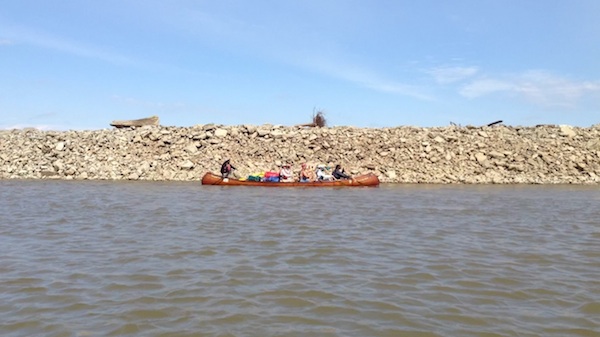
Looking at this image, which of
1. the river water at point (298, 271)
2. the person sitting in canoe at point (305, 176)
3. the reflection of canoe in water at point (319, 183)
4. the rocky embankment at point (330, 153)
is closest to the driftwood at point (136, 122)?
the rocky embankment at point (330, 153)

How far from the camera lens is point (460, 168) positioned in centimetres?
2584

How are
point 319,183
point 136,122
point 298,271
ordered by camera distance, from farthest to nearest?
point 136,122 → point 319,183 → point 298,271

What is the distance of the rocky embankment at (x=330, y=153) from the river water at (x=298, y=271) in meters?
11.5

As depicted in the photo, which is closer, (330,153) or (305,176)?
(305,176)

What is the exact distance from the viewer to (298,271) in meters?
7.09

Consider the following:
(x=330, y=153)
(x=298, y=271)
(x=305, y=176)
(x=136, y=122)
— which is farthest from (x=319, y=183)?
(x=136, y=122)

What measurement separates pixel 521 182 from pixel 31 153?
2742 cm

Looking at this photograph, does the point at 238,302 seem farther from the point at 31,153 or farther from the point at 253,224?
the point at 31,153

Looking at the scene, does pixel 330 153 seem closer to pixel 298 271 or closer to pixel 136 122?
pixel 136 122

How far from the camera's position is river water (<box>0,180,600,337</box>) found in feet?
16.6

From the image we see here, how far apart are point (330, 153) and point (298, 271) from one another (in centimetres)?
2026

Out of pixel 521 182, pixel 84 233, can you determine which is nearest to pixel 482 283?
pixel 84 233

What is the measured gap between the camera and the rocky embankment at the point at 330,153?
25734 mm

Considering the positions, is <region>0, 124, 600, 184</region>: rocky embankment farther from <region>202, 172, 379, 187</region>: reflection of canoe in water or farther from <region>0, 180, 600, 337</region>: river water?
<region>0, 180, 600, 337</region>: river water
